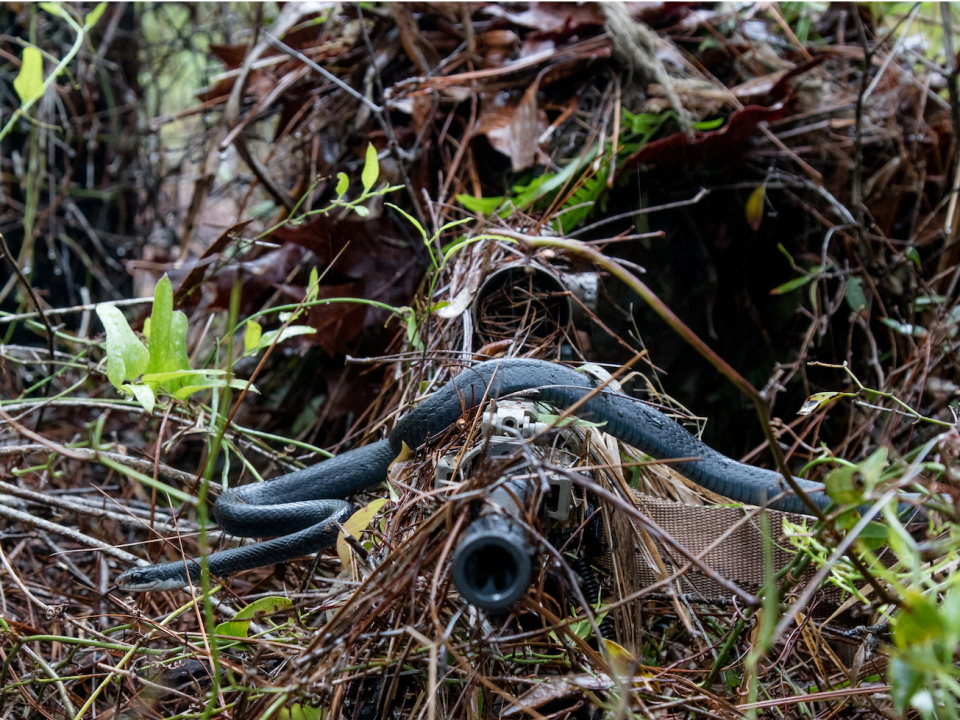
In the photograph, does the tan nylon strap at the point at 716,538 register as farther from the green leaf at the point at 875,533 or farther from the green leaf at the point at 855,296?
the green leaf at the point at 855,296

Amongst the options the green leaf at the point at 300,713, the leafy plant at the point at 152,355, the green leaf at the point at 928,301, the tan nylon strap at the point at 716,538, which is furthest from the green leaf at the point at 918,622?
the green leaf at the point at 928,301

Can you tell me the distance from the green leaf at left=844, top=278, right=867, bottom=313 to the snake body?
3.75 feet

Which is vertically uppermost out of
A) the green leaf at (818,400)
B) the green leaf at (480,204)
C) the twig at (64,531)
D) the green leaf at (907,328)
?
the green leaf at (480,204)

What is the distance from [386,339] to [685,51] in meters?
1.86

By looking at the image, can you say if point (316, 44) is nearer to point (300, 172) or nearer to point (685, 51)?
point (300, 172)

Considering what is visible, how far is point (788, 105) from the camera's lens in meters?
2.37

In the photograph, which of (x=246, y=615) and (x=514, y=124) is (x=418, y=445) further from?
(x=514, y=124)

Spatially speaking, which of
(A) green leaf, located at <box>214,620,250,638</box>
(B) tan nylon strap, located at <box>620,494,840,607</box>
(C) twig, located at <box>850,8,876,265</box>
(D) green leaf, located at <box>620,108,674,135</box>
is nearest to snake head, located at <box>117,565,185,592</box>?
(A) green leaf, located at <box>214,620,250,638</box>

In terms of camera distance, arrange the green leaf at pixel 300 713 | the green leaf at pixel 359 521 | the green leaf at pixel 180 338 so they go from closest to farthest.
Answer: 1. the green leaf at pixel 300 713
2. the green leaf at pixel 359 521
3. the green leaf at pixel 180 338

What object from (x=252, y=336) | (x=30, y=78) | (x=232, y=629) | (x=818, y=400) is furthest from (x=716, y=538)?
(x=30, y=78)

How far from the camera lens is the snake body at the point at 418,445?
1.25 meters

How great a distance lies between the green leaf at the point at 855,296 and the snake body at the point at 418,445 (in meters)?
1.14

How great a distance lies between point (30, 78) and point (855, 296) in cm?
295

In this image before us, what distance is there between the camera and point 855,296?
2.20m
